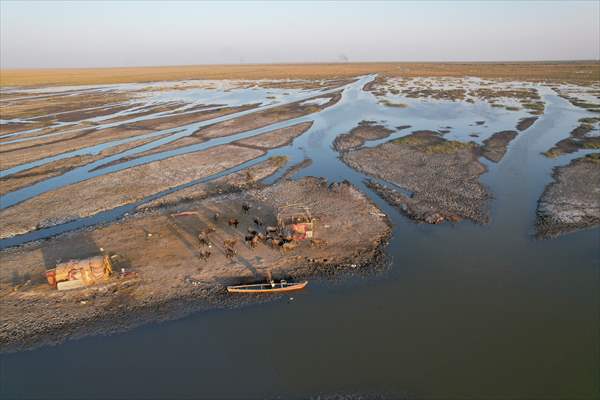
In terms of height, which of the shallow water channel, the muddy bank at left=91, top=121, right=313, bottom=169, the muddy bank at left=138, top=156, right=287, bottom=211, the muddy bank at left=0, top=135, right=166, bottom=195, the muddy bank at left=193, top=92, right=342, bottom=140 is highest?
the muddy bank at left=193, top=92, right=342, bottom=140

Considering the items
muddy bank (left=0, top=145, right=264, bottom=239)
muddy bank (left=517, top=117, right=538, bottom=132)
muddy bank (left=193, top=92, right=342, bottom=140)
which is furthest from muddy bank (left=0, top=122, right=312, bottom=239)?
muddy bank (left=517, top=117, right=538, bottom=132)

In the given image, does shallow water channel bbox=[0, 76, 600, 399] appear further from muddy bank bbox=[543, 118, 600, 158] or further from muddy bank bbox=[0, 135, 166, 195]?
muddy bank bbox=[0, 135, 166, 195]

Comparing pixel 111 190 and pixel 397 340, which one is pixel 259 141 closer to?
pixel 111 190

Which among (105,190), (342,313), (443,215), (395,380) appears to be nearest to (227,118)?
(105,190)

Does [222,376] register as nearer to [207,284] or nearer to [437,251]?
[207,284]

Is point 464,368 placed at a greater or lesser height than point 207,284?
lesser

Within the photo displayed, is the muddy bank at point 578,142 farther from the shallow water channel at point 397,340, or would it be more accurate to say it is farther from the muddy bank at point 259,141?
the muddy bank at point 259,141
